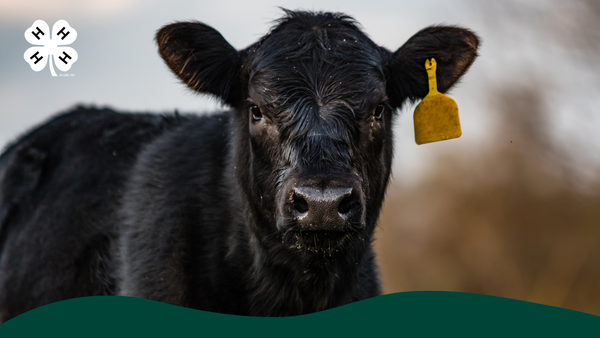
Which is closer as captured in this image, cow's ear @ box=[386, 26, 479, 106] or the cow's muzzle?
the cow's muzzle

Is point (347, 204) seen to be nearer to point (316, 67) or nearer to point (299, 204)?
point (299, 204)

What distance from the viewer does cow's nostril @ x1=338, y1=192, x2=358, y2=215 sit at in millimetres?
2980

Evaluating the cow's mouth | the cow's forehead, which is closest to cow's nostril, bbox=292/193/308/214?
the cow's mouth

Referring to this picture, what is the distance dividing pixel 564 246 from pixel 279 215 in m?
10.5

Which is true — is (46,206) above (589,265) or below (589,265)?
above

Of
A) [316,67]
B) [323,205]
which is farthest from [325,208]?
[316,67]

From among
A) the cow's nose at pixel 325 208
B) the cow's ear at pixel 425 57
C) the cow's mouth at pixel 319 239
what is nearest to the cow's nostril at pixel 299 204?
the cow's nose at pixel 325 208

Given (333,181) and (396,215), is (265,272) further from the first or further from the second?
(396,215)

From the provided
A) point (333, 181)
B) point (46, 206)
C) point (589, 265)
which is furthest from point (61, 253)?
point (589, 265)

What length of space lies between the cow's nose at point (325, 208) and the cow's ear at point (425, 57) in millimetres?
1641

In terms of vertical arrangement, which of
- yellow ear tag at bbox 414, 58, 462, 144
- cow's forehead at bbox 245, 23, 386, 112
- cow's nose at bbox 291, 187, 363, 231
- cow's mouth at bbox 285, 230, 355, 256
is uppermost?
cow's forehead at bbox 245, 23, 386, 112

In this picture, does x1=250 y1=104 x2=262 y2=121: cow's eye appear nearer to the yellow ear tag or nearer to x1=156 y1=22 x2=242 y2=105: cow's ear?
x1=156 y1=22 x2=242 y2=105: cow's ear

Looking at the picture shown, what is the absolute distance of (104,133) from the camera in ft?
18.7

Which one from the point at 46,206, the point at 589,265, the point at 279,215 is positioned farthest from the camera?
the point at 589,265
